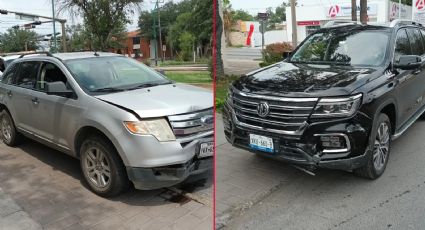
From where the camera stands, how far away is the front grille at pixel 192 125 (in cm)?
394

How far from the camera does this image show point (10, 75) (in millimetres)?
6504

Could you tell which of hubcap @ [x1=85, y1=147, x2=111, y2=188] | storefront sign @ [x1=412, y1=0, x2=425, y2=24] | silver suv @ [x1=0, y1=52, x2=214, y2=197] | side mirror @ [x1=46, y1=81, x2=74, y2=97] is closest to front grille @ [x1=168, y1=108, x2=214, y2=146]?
silver suv @ [x1=0, y1=52, x2=214, y2=197]

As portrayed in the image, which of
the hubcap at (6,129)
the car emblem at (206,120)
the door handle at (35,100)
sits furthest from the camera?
the hubcap at (6,129)

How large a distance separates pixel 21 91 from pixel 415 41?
5.67 meters

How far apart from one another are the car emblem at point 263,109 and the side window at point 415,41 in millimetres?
3033

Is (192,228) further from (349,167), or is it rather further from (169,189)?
(349,167)

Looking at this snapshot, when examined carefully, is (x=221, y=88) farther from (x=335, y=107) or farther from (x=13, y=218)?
(x=13, y=218)

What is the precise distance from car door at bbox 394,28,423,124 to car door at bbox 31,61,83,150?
3.68 metres

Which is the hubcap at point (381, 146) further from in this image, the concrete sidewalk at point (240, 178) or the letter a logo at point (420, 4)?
the letter a logo at point (420, 4)

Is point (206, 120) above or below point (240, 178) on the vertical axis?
above

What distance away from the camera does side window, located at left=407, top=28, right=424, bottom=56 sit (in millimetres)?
5844

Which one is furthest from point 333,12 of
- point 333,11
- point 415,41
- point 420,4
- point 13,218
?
point 13,218

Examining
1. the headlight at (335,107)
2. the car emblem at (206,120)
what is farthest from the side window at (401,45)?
the car emblem at (206,120)

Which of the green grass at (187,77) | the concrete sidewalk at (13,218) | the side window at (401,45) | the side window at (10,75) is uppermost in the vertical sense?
the side window at (401,45)
